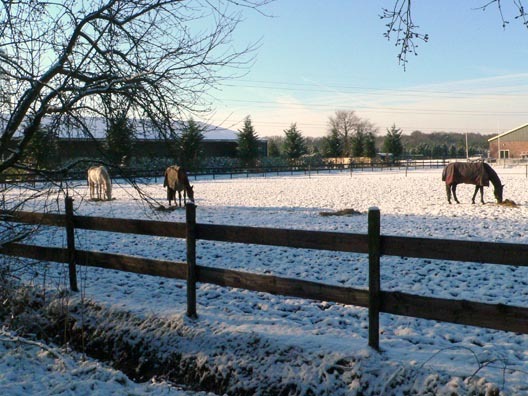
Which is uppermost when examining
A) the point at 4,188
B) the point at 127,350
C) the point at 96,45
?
the point at 96,45

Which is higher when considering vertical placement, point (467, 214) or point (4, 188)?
point (4, 188)

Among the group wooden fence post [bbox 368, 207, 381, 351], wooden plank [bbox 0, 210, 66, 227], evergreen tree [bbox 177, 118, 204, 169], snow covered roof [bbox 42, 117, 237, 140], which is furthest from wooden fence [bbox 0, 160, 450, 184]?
wooden fence post [bbox 368, 207, 381, 351]

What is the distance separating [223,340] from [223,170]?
40860 mm

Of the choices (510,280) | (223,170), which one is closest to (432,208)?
(510,280)

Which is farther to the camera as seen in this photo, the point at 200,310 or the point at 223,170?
the point at 223,170

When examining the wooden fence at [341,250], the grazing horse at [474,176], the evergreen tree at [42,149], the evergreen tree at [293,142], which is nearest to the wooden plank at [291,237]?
the wooden fence at [341,250]

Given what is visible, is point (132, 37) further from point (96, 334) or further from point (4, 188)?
point (96, 334)

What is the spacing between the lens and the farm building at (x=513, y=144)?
6661 centimetres

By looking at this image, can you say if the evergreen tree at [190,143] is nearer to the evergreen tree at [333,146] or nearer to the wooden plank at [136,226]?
the wooden plank at [136,226]

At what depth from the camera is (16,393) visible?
381cm

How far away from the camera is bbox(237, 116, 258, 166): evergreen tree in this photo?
53375 millimetres

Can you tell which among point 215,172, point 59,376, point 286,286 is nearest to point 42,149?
point 59,376

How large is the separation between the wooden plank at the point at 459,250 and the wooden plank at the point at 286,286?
19.8 inches

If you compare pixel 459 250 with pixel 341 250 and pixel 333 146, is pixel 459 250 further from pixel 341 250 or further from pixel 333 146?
pixel 333 146
